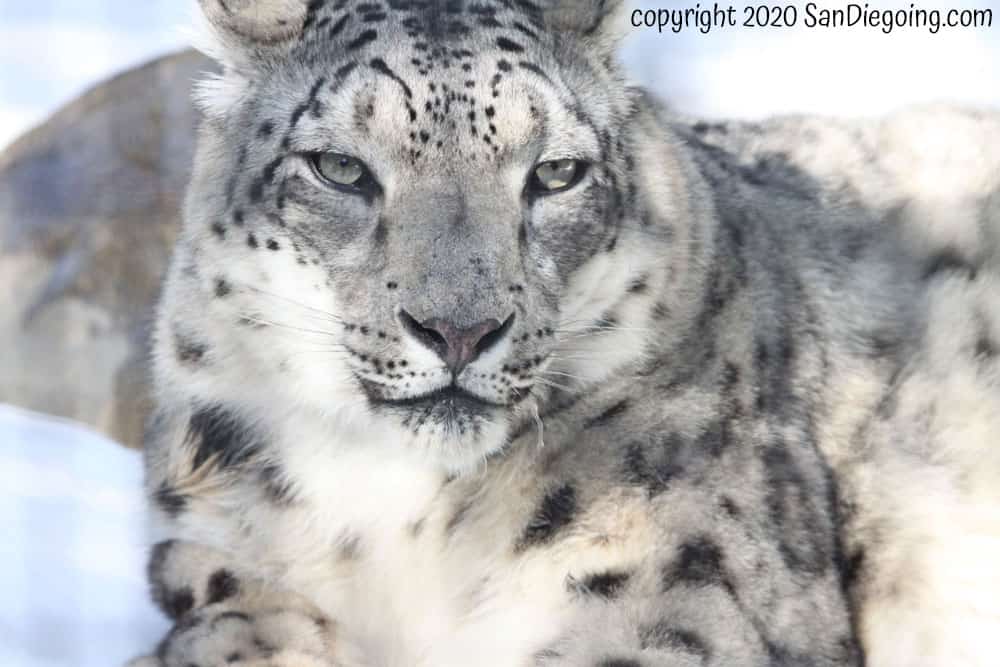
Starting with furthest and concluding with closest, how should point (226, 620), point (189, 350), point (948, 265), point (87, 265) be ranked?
1. point (87, 265)
2. point (948, 265)
3. point (189, 350)
4. point (226, 620)

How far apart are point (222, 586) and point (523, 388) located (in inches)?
25.6

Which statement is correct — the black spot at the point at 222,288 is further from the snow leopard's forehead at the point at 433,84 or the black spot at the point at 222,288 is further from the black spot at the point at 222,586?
the black spot at the point at 222,586

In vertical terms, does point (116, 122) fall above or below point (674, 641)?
above

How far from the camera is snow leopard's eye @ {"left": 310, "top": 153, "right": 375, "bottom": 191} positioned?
83.7 inches

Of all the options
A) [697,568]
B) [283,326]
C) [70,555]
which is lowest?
[70,555]

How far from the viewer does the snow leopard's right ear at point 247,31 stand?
2.30 meters

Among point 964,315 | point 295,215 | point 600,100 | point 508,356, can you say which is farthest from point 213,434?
A: point 964,315

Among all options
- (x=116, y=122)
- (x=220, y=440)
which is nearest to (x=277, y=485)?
(x=220, y=440)

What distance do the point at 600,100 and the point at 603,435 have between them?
529 mm

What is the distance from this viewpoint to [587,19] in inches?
92.2

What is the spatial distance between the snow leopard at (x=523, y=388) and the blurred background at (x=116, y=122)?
163 centimetres

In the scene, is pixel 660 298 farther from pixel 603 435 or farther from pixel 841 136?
pixel 841 136

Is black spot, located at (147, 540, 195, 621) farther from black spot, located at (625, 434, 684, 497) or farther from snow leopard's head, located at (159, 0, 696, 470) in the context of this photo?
black spot, located at (625, 434, 684, 497)

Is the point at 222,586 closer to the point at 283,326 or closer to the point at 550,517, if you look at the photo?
the point at 283,326
